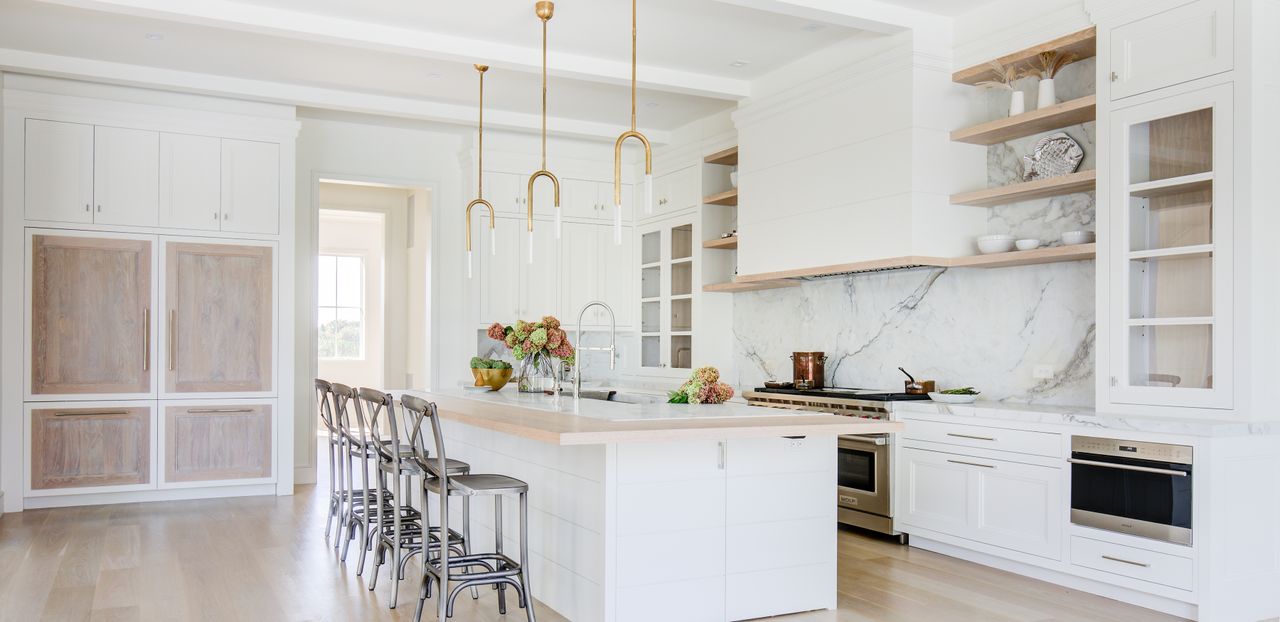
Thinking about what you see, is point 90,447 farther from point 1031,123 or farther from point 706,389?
point 1031,123

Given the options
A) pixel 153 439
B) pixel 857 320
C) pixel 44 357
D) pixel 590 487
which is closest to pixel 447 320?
pixel 153 439

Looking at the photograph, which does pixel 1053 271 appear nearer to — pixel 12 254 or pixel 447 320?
pixel 447 320

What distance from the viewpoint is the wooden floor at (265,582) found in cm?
371

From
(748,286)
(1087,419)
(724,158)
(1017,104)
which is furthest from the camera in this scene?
(724,158)

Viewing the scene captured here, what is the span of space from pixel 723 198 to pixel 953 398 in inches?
103

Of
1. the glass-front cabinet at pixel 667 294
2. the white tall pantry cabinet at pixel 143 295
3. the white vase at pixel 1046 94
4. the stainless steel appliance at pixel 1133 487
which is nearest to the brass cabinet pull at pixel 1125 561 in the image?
the stainless steel appliance at pixel 1133 487

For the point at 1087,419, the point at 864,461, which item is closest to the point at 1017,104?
the point at 1087,419

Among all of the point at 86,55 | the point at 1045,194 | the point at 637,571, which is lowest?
the point at 637,571

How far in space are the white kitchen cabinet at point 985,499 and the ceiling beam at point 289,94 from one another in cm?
378

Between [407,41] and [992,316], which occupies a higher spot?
[407,41]

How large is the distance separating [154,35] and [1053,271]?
502 centimetres

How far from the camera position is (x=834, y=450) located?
152 inches

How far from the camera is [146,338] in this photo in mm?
6250

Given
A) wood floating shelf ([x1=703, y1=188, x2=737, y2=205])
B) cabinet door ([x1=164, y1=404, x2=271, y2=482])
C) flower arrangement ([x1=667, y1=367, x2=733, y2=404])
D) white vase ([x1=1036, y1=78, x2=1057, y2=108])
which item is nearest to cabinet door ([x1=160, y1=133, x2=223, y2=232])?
cabinet door ([x1=164, y1=404, x2=271, y2=482])
